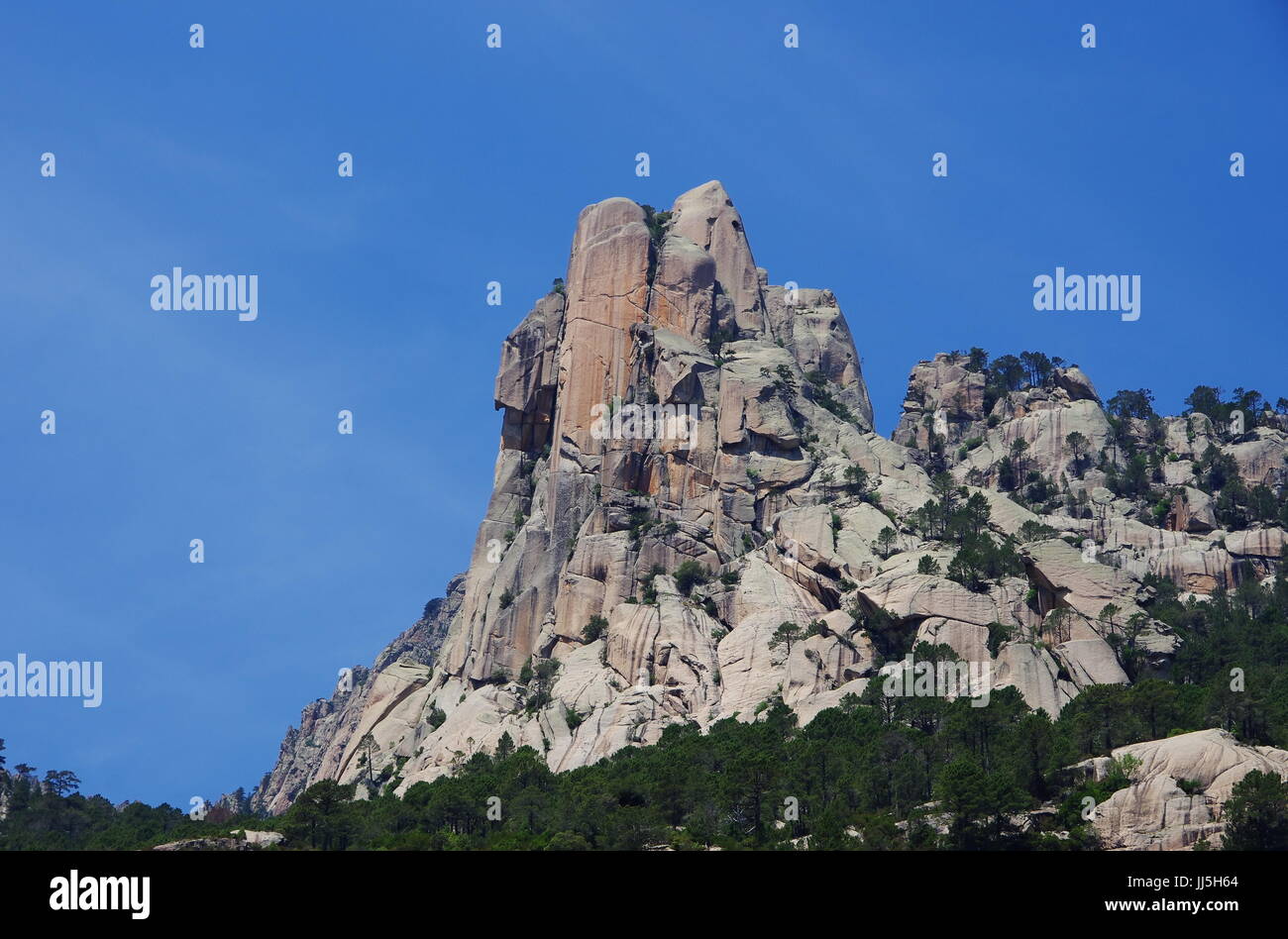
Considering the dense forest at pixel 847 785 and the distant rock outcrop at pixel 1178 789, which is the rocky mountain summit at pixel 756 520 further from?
the distant rock outcrop at pixel 1178 789

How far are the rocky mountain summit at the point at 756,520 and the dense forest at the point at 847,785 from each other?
473 cm

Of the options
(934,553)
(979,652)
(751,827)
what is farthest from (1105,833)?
(934,553)

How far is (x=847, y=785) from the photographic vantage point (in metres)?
91.4

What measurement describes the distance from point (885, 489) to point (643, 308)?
2679 centimetres

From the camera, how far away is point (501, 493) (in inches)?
5792

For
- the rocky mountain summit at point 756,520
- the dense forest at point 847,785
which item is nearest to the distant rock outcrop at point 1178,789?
the dense forest at point 847,785

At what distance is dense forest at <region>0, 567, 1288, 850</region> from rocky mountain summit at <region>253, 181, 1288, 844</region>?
4733 millimetres

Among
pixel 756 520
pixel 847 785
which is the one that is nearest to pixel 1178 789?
pixel 847 785

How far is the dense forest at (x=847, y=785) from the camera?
8256 cm

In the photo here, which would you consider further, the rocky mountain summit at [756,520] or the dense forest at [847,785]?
the rocky mountain summit at [756,520]

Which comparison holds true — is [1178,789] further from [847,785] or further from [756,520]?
[756,520]

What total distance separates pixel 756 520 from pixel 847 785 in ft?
133
